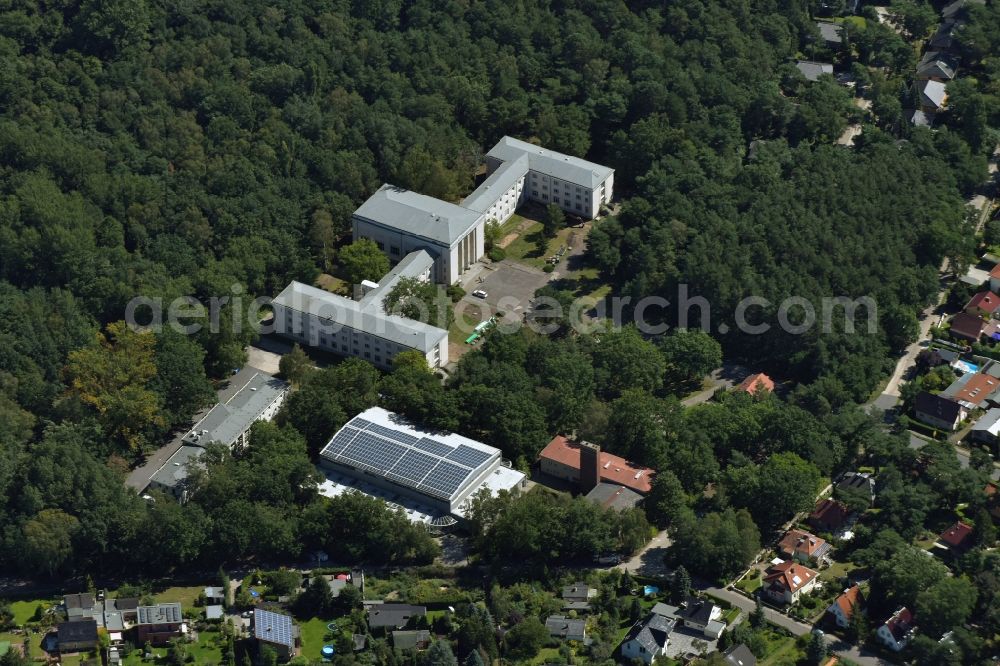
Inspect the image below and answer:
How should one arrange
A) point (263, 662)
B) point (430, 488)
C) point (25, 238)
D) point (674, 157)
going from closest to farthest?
point (263, 662) < point (430, 488) < point (25, 238) < point (674, 157)

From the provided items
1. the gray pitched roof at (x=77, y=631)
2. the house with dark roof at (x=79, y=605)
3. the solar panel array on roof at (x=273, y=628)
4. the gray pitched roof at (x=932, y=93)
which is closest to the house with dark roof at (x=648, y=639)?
the solar panel array on roof at (x=273, y=628)

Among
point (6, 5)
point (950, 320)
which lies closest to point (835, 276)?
point (950, 320)

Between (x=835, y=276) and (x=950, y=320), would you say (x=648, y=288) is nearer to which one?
(x=835, y=276)

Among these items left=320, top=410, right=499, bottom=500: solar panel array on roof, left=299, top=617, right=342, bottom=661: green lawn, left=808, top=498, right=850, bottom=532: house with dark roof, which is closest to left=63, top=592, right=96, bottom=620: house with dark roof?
left=299, top=617, right=342, bottom=661: green lawn

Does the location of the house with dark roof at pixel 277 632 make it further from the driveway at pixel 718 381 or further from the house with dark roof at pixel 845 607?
the driveway at pixel 718 381

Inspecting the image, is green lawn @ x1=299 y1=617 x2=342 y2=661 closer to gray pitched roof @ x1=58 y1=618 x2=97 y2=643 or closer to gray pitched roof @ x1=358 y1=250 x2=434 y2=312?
gray pitched roof @ x1=58 y1=618 x2=97 y2=643

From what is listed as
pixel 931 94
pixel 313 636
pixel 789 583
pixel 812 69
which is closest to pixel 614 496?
pixel 789 583
